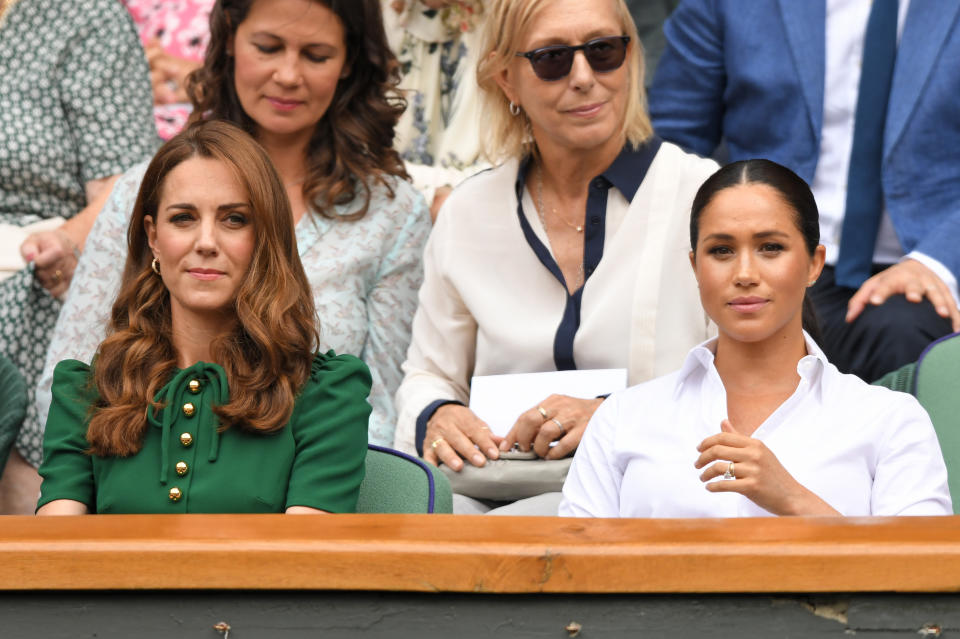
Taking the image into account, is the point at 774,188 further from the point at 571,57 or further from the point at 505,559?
the point at 505,559

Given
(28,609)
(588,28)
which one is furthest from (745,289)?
(28,609)

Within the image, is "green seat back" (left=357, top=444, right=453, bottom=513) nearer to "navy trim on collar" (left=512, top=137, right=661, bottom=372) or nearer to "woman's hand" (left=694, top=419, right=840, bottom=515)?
"woman's hand" (left=694, top=419, right=840, bottom=515)

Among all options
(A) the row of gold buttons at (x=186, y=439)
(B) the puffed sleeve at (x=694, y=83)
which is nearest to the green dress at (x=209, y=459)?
(A) the row of gold buttons at (x=186, y=439)

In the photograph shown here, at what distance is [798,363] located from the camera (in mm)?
2047

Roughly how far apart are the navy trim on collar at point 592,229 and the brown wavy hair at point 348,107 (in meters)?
0.44

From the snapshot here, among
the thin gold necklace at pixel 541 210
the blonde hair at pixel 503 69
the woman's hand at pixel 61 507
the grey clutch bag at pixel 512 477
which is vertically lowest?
the grey clutch bag at pixel 512 477

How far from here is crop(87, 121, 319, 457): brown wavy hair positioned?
205 centimetres

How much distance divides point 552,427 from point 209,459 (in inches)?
26.7

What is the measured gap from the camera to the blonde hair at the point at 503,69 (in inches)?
111

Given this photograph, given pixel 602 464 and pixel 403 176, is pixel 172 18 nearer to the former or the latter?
pixel 403 176

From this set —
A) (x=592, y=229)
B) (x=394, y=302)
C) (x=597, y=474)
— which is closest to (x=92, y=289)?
(x=394, y=302)

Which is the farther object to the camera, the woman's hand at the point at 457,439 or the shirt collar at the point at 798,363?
the woman's hand at the point at 457,439

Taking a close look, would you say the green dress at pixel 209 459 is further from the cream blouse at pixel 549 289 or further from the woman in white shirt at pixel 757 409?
the cream blouse at pixel 549 289

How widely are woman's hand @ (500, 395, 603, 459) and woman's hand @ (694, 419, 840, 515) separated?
0.67 metres
